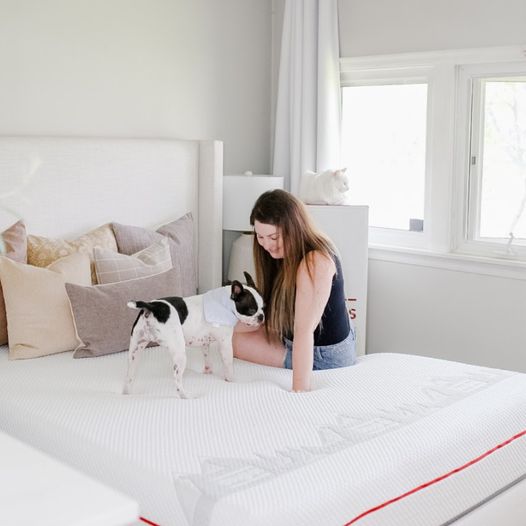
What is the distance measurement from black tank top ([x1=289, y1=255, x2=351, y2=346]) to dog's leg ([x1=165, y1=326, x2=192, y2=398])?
531 mm

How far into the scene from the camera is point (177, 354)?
2.64 m

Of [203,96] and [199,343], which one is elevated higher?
[203,96]

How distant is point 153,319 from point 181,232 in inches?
48.1

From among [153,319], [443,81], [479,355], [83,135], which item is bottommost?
[479,355]

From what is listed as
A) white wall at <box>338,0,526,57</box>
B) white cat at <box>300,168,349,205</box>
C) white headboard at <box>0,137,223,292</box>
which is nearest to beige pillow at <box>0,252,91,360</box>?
white headboard at <box>0,137,223,292</box>

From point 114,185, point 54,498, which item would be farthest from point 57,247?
point 54,498

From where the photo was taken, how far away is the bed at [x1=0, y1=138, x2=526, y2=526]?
194 cm

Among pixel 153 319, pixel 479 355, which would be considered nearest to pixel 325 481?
pixel 153 319

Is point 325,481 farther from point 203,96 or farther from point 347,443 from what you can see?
point 203,96

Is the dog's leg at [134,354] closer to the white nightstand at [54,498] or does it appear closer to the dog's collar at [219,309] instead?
the dog's collar at [219,309]

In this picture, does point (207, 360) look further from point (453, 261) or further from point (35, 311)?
point (453, 261)

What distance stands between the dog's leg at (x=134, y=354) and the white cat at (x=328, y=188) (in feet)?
4.91

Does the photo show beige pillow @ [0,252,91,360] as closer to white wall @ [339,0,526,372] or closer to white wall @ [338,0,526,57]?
white wall @ [339,0,526,372]

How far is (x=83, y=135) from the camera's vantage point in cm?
374
